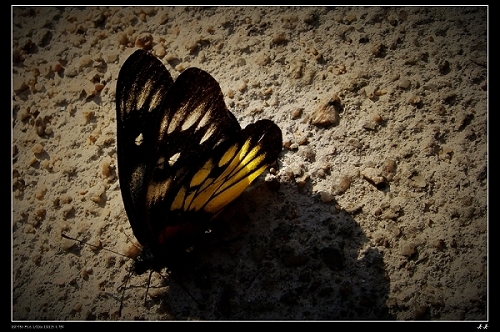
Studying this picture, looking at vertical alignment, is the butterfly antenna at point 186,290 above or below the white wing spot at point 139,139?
below

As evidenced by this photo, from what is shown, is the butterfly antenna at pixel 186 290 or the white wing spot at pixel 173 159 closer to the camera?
the white wing spot at pixel 173 159

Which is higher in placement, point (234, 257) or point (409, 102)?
point (409, 102)

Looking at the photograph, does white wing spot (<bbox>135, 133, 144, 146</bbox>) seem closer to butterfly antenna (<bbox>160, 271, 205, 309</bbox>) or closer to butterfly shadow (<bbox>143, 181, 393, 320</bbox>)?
butterfly shadow (<bbox>143, 181, 393, 320</bbox>)

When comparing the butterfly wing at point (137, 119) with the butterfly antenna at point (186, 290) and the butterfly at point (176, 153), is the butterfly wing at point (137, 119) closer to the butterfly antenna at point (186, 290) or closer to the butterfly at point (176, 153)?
the butterfly at point (176, 153)

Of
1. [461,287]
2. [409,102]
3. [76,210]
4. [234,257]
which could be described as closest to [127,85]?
[76,210]

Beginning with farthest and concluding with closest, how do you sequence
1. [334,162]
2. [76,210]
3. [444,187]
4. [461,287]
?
[76,210], [334,162], [444,187], [461,287]

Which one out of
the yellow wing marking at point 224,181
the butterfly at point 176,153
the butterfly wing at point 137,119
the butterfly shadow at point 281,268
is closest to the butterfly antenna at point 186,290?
the butterfly shadow at point 281,268

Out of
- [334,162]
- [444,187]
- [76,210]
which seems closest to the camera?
[444,187]
